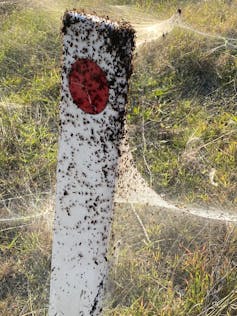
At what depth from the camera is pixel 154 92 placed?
3.79 m

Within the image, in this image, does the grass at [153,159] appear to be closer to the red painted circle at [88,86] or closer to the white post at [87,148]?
the white post at [87,148]

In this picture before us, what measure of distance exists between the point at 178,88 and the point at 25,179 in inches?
57.3

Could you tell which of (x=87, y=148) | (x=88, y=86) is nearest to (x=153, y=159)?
(x=87, y=148)

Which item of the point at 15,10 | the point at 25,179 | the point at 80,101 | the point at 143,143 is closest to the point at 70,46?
the point at 80,101

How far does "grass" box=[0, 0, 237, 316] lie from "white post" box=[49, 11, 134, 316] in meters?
0.70

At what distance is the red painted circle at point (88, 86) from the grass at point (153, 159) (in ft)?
4.12

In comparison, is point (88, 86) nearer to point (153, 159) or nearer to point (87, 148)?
point (87, 148)

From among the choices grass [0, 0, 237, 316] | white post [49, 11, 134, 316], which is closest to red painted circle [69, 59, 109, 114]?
white post [49, 11, 134, 316]

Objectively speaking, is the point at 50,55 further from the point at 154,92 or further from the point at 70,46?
the point at 70,46

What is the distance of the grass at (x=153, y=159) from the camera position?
7.77 feet

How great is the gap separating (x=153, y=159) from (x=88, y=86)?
1.97m

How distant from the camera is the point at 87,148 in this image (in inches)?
Answer: 54.1

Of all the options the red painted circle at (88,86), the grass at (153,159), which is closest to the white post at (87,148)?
the red painted circle at (88,86)

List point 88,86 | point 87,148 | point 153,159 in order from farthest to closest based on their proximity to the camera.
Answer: point 153,159 < point 87,148 < point 88,86
